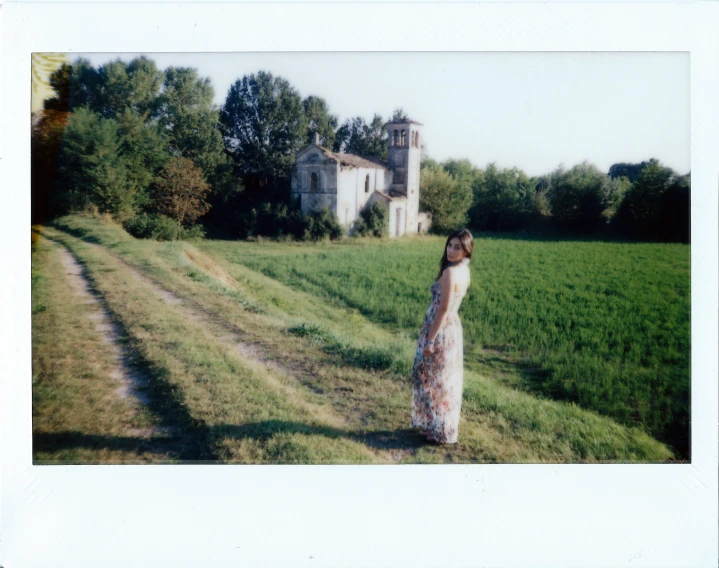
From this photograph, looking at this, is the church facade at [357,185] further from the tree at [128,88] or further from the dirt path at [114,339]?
the dirt path at [114,339]

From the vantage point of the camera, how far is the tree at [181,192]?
4375 mm

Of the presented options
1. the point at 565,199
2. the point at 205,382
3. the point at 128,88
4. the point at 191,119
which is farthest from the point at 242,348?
the point at 565,199

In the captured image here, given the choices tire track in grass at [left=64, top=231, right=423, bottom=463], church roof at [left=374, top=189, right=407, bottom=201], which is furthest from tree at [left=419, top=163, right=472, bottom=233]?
tire track in grass at [left=64, top=231, right=423, bottom=463]

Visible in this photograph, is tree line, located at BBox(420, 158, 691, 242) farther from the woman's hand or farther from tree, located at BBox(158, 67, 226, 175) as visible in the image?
tree, located at BBox(158, 67, 226, 175)

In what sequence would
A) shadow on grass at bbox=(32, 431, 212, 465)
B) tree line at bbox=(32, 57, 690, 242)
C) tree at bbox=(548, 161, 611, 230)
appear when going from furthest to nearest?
tree at bbox=(548, 161, 611, 230) < tree line at bbox=(32, 57, 690, 242) < shadow on grass at bbox=(32, 431, 212, 465)

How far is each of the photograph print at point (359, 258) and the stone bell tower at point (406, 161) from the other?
0.02 metres

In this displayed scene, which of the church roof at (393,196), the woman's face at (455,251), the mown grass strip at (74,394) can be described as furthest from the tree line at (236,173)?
the woman's face at (455,251)

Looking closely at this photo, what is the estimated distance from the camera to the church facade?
4441mm
